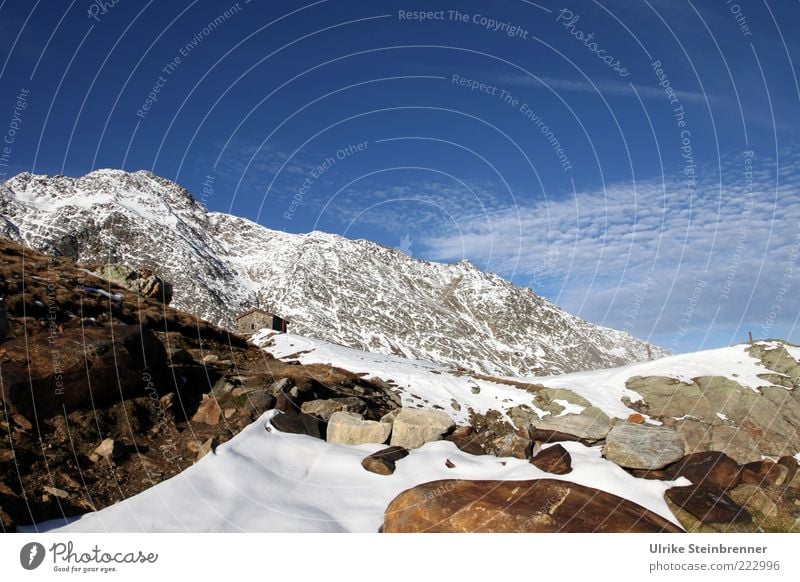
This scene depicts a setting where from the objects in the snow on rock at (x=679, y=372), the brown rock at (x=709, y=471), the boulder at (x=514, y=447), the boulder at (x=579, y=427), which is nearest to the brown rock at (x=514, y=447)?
the boulder at (x=514, y=447)

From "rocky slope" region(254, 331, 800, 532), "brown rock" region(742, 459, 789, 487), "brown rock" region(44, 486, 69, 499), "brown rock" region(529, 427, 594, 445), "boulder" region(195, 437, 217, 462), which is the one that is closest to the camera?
"brown rock" region(44, 486, 69, 499)

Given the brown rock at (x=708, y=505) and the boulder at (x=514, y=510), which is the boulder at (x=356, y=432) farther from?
the brown rock at (x=708, y=505)

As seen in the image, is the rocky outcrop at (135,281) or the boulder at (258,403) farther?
the rocky outcrop at (135,281)

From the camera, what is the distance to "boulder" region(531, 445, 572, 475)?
13719mm

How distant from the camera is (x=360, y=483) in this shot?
12.7 metres

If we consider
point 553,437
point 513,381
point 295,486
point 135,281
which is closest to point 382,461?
Result: point 295,486

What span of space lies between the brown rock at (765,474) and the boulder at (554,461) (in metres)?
5.02

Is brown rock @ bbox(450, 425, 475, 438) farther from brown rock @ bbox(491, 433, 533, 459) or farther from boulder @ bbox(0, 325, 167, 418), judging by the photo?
boulder @ bbox(0, 325, 167, 418)

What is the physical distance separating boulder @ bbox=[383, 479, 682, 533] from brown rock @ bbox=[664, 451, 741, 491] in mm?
3302

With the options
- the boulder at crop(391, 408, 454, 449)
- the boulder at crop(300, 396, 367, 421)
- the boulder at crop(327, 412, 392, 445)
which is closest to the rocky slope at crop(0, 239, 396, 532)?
the boulder at crop(300, 396, 367, 421)

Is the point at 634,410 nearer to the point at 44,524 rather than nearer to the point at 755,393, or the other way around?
the point at 755,393

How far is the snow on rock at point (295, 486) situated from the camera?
993cm

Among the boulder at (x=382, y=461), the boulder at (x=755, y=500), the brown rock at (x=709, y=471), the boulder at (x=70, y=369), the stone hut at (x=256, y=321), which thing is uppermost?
the boulder at (x=70, y=369)
